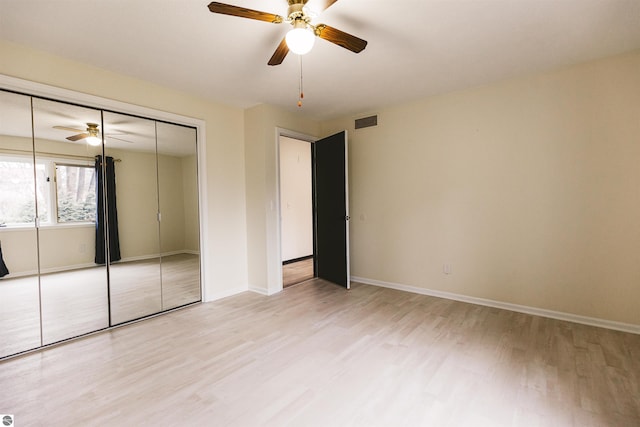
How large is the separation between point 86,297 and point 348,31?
3.52m

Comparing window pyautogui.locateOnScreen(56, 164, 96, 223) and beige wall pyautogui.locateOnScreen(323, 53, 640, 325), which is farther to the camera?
beige wall pyautogui.locateOnScreen(323, 53, 640, 325)

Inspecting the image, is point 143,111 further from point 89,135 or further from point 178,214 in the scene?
point 178,214

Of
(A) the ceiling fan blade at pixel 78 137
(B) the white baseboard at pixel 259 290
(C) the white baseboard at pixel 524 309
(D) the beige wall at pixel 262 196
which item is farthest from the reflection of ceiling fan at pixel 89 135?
(C) the white baseboard at pixel 524 309

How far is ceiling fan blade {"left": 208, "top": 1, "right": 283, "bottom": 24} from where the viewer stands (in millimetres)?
1661

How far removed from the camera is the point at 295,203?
6285 millimetres

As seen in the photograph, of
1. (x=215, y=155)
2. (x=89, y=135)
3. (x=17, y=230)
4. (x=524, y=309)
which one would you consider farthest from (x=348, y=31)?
(x=524, y=309)

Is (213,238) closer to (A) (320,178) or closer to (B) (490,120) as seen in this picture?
(A) (320,178)

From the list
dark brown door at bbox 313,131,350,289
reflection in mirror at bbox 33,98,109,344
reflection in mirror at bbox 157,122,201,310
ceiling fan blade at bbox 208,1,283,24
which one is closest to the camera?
ceiling fan blade at bbox 208,1,283,24

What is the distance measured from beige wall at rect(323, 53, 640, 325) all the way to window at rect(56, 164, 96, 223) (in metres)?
3.44

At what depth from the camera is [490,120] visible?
3434mm

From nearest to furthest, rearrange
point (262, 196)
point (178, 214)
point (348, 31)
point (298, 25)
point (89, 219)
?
point (298, 25)
point (348, 31)
point (89, 219)
point (178, 214)
point (262, 196)

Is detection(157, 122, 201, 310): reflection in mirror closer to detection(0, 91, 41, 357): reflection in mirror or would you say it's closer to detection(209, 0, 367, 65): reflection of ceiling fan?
detection(0, 91, 41, 357): reflection in mirror

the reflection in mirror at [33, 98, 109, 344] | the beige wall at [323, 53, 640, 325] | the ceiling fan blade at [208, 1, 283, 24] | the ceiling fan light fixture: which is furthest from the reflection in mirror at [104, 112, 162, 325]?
the beige wall at [323, 53, 640, 325]

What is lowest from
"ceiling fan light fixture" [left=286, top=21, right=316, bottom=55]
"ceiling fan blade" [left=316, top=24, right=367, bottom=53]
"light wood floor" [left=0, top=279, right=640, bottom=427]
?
"light wood floor" [left=0, top=279, right=640, bottom=427]
